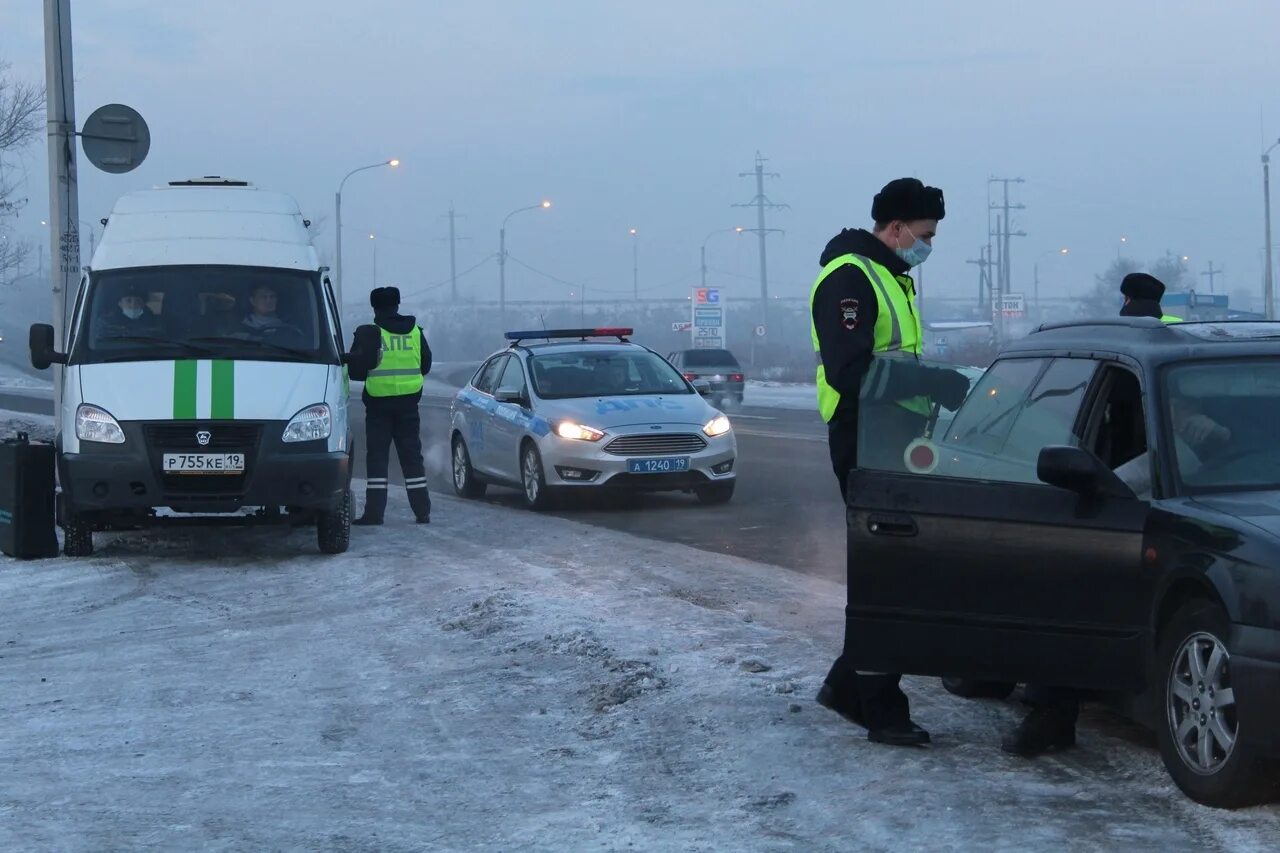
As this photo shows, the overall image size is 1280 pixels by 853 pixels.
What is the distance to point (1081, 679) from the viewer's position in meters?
5.20

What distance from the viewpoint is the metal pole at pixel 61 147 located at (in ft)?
44.4

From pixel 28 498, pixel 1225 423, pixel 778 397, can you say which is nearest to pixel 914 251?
pixel 1225 423

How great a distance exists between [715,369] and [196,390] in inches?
1291

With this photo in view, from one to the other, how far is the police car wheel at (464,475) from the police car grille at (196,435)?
6.16 m

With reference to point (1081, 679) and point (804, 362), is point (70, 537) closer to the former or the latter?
point (1081, 679)

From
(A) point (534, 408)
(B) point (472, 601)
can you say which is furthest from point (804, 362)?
(B) point (472, 601)

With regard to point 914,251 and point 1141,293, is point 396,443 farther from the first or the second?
point 914,251

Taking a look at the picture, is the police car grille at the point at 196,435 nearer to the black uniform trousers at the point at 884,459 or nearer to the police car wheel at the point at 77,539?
the police car wheel at the point at 77,539

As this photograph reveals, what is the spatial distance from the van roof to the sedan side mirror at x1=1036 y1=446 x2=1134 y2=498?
25.5ft

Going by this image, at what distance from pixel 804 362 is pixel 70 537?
81.4 m

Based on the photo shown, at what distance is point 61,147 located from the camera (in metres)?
13.5

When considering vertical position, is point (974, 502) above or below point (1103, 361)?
below

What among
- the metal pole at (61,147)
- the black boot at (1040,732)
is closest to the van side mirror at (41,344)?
the metal pole at (61,147)

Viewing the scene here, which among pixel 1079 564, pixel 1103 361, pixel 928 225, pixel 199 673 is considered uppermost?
pixel 928 225
